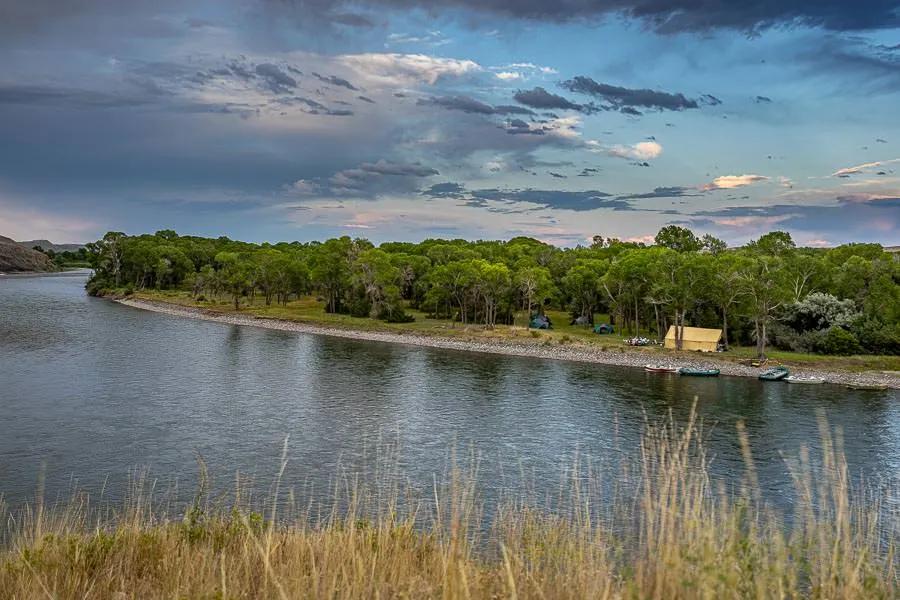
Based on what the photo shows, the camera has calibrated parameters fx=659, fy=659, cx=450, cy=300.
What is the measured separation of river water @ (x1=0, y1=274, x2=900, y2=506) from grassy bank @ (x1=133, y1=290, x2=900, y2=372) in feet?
27.0

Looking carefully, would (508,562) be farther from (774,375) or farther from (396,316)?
(396,316)

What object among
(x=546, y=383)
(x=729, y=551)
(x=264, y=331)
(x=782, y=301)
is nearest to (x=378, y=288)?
(x=264, y=331)

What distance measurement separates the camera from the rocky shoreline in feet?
205

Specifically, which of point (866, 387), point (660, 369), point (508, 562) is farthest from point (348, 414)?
point (866, 387)

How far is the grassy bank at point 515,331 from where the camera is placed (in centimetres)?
6650

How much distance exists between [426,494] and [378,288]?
7154cm

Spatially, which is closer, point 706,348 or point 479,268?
point 706,348

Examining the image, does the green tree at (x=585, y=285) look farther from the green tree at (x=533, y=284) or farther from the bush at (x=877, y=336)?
the bush at (x=877, y=336)

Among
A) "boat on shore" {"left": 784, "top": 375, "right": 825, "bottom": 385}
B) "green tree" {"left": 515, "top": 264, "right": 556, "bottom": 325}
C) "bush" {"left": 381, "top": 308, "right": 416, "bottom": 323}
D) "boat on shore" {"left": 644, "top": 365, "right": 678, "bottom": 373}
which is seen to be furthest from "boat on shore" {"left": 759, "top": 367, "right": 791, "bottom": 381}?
"bush" {"left": 381, "top": 308, "right": 416, "bottom": 323}

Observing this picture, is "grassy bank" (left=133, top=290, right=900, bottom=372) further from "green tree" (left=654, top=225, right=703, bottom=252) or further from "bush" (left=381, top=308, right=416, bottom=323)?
"green tree" (left=654, top=225, right=703, bottom=252)

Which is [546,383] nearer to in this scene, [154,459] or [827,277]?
[154,459]

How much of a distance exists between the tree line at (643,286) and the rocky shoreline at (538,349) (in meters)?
6.11

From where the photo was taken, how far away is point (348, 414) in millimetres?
42156

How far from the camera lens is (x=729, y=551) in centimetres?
637
